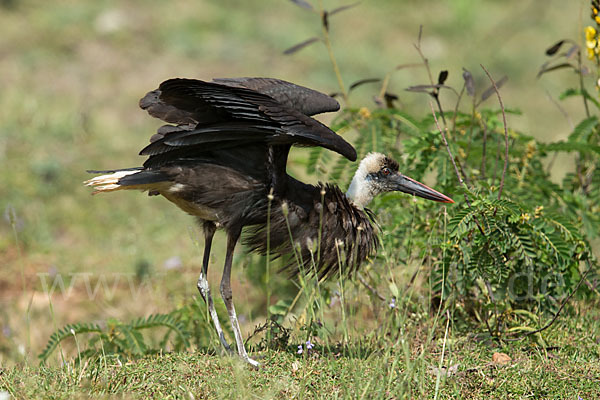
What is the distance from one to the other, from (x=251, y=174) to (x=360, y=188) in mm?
785

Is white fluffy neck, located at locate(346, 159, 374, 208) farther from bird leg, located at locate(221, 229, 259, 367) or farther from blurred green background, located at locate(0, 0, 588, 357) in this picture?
blurred green background, located at locate(0, 0, 588, 357)

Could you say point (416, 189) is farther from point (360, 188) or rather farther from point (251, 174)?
point (251, 174)

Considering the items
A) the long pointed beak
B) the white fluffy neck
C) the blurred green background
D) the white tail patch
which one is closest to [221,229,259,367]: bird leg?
the blurred green background

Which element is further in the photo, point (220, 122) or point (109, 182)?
point (109, 182)

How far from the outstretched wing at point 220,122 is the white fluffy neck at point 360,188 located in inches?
22.3

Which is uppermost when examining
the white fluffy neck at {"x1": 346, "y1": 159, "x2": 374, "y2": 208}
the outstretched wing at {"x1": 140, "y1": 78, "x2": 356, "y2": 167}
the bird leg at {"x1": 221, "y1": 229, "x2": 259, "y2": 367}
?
the outstretched wing at {"x1": 140, "y1": 78, "x2": 356, "y2": 167}

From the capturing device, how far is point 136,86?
11375 millimetres

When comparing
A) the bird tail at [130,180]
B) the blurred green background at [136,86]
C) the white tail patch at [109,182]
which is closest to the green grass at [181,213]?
the blurred green background at [136,86]

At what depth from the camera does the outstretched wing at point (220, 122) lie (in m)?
4.04

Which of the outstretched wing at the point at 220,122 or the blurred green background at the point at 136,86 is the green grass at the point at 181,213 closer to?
the blurred green background at the point at 136,86

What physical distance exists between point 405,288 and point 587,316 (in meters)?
1.18

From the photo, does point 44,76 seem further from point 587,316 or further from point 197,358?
point 587,316

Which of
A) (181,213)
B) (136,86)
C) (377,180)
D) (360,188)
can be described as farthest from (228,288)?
(136,86)

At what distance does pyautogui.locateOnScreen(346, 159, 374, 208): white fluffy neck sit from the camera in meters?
4.83
